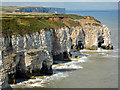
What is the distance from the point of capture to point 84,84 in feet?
123

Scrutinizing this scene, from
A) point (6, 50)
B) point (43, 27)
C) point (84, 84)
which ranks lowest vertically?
point (84, 84)

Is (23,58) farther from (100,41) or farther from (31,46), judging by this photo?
(100,41)

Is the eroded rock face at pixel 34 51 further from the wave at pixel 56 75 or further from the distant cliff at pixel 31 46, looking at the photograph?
the wave at pixel 56 75

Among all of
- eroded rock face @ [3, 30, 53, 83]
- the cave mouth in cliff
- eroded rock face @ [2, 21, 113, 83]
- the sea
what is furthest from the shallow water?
the cave mouth in cliff

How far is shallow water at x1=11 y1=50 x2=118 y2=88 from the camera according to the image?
1455 inches

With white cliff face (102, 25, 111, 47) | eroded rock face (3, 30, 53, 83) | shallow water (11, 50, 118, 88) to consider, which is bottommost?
shallow water (11, 50, 118, 88)

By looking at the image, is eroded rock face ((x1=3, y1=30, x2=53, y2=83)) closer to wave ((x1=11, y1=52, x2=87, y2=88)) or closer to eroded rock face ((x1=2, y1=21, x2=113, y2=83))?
eroded rock face ((x1=2, y1=21, x2=113, y2=83))

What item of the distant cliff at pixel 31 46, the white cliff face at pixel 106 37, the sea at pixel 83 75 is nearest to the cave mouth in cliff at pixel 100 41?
the white cliff face at pixel 106 37

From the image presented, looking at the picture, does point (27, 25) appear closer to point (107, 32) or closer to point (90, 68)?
point (90, 68)

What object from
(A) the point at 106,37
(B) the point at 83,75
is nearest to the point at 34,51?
(B) the point at 83,75

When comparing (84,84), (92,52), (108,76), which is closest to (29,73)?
(84,84)

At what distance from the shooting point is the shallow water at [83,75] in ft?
121

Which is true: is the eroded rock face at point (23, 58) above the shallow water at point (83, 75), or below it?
above

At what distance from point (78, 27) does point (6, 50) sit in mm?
35859
